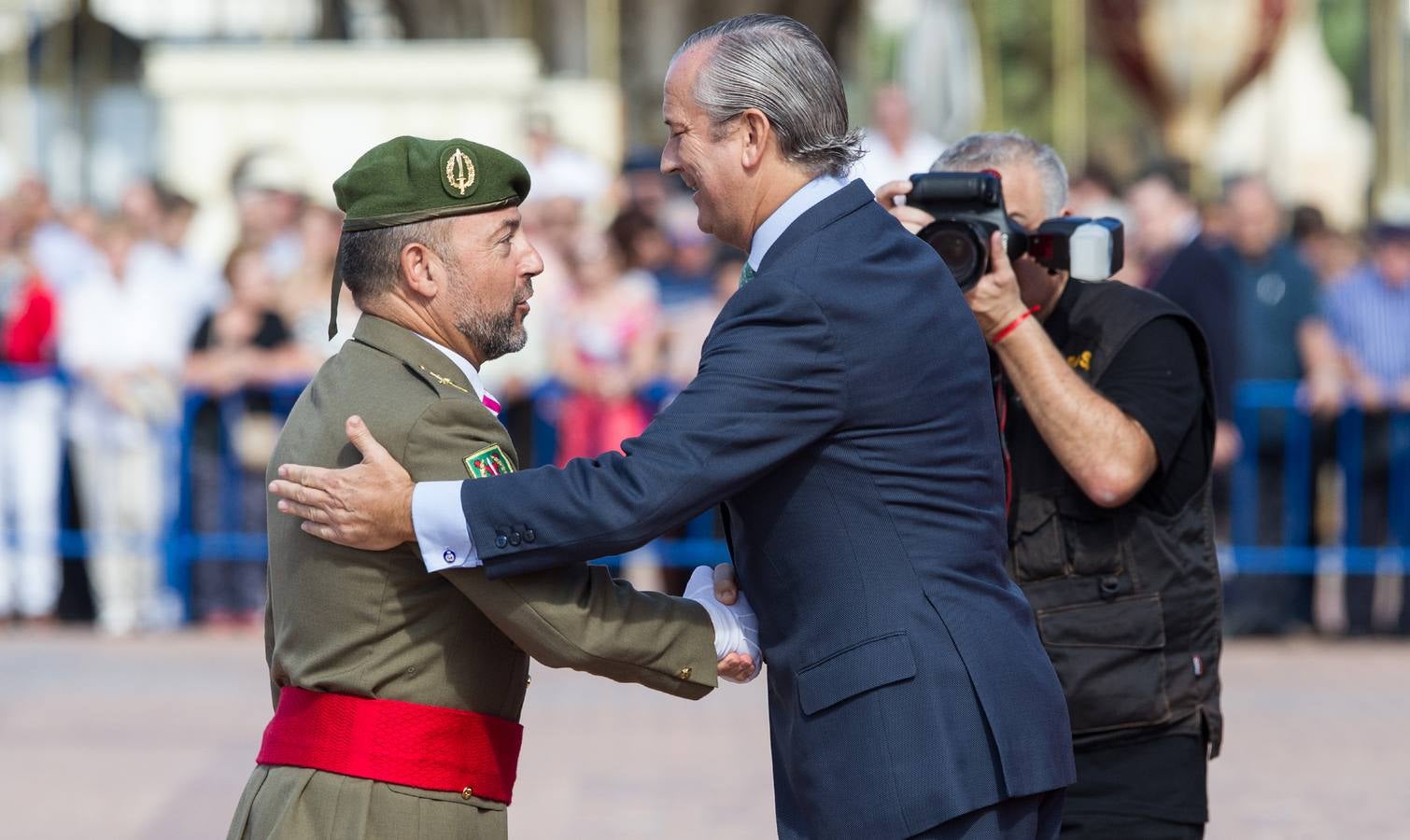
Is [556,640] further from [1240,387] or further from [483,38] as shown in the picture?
[483,38]

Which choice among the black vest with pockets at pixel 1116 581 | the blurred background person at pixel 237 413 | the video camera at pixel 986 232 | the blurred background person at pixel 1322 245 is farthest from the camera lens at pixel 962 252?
the blurred background person at pixel 1322 245

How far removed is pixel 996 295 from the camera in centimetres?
379

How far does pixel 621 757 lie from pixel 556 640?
4.40 metres

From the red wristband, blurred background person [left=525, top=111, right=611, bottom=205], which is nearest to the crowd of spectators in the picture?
blurred background person [left=525, top=111, right=611, bottom=205]

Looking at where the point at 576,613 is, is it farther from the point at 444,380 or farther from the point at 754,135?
the point at 754,135

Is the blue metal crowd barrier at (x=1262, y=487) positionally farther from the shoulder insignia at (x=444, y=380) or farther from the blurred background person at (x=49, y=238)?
the shoulder insignia at (x=444, y=380)

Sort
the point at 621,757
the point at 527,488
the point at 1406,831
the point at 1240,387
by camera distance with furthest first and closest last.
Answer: the point at 1240,387
the point at 621,757
the point at 1406,831
the point at 527,488

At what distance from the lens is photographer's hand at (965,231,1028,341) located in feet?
12.3

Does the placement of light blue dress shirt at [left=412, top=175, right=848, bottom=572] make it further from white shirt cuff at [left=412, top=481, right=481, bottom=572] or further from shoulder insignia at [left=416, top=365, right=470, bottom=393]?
shoulder insignia at [left=416, top=365, right=470, bottom=393]

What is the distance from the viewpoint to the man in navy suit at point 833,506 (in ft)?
10.1

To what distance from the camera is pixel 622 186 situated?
11508 mm

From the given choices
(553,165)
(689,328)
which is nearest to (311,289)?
(689,328)

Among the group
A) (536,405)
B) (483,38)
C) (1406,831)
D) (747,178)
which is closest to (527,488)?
(747,178)

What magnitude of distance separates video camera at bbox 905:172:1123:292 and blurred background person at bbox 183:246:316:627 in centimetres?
614
